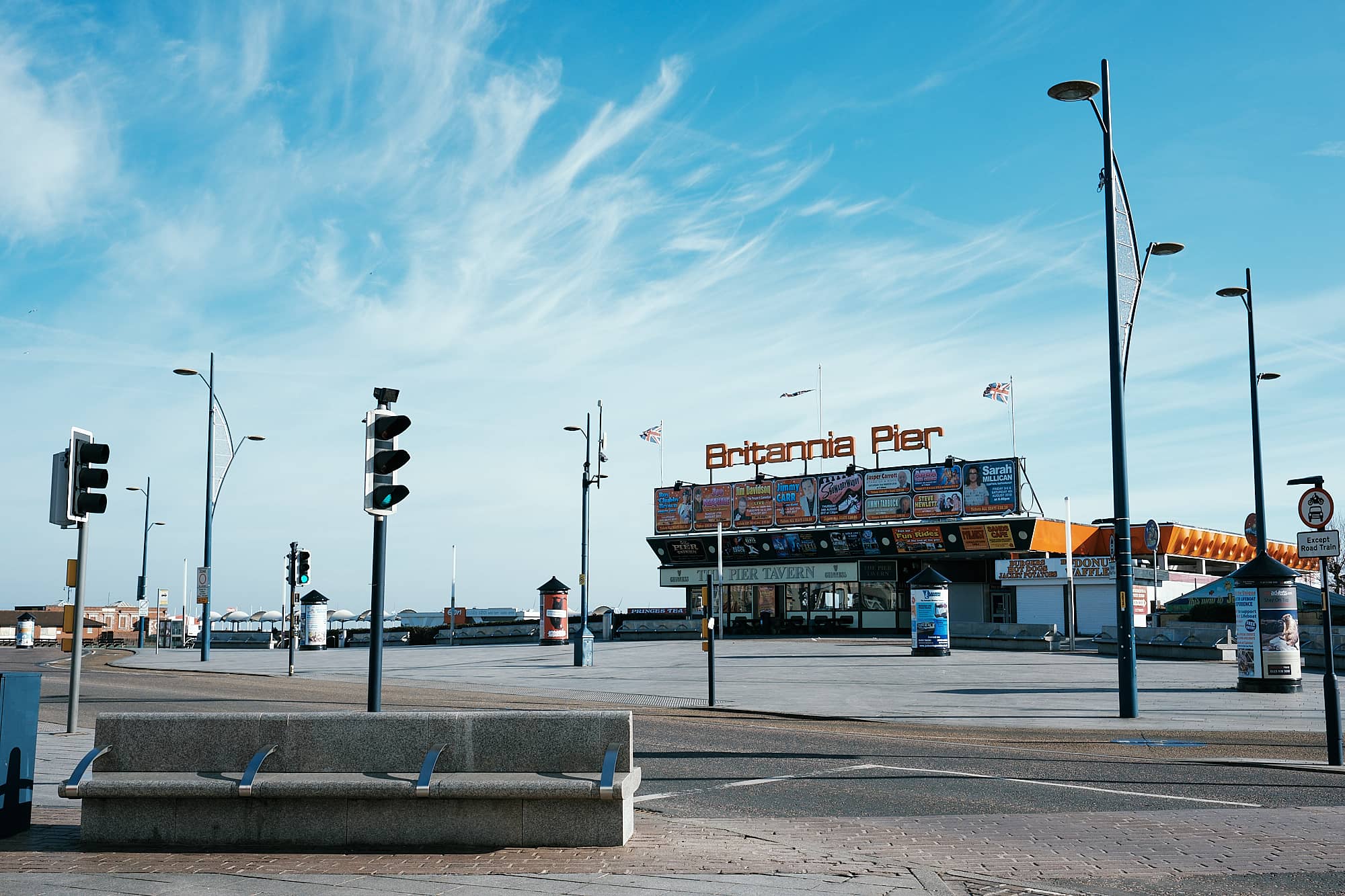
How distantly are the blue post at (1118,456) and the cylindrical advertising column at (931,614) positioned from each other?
17535mm

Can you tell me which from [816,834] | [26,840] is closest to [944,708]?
[816,834]

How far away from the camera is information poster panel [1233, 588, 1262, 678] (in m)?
23.0

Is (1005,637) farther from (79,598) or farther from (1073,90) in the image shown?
(79,598)

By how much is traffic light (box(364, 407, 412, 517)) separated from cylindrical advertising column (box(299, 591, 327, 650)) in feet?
135

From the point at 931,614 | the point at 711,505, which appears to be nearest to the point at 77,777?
the point at 931,614

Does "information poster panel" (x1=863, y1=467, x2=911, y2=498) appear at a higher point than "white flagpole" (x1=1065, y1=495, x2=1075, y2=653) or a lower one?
higher

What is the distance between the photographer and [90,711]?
19.6 metres

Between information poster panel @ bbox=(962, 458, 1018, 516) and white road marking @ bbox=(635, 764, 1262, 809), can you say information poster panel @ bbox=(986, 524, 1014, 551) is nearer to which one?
information poster panel @ bbox=(962, 458, 1018, 516)

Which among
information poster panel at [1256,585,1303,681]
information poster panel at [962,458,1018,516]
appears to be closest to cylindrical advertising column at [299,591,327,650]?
information poster panel at [962,458,1018,516]

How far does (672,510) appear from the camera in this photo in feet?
234

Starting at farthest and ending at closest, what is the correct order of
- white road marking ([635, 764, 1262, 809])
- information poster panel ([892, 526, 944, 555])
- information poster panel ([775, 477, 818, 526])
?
information poster panel ([775, 477, 818, 526]) → information poster panel ([892, 526, 944, 555]) → white road marking ([635, 764, 1262, 809])

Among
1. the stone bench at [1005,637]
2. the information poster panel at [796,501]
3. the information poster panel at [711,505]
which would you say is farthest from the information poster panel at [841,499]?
the stone bench at [1005,637]

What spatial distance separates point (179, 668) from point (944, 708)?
2476 centimetres

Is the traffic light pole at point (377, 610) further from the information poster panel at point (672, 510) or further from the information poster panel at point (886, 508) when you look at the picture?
the information poster panel at point (672, 510)
